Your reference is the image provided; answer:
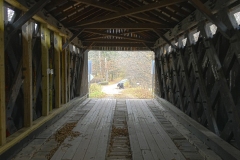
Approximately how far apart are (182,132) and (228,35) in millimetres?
2430

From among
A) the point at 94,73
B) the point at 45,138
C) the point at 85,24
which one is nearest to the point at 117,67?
the point at 94,73

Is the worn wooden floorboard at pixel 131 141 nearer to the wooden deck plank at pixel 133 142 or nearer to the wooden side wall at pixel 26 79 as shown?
the wooden deck plank at pixel 133 142

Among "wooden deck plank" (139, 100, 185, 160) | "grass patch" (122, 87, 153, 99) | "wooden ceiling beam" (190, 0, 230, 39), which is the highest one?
"wooden ceiling beam" (190, 0, 230, 39)

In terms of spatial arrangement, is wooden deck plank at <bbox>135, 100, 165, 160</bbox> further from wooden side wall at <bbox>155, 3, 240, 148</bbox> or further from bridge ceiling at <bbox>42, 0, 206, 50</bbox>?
Result: bridge ceiling at <bbox>42, 0, 206, 50</bbox>

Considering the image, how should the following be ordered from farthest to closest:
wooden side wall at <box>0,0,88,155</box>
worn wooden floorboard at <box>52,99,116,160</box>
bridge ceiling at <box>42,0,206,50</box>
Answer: bridge ceiling at <box>42,0,206,50</box>
worn wooden floorboard at <box>52,99,116,160</box>
wooden side wall at <box>0,0,88,155</box>

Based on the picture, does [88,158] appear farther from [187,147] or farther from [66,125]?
[66,125]

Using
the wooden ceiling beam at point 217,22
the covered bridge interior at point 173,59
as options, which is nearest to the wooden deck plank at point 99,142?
the covered bridge interior at point 173,59

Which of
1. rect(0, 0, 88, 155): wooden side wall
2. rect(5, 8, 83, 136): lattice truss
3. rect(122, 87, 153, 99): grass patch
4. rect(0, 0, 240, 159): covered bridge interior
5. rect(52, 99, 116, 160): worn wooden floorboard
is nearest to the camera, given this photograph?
rect(0, 0, 88, 155): wooden side wall

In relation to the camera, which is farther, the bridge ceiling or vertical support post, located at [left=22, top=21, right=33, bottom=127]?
the bridge ceiling

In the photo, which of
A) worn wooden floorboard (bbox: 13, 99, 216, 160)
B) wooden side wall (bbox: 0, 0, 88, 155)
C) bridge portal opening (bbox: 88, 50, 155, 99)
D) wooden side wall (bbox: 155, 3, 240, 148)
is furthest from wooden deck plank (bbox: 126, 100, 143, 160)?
bridge portal opening (bbox: 88, 50, 155, 99)

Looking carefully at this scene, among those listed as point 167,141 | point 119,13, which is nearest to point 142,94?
point 119,13

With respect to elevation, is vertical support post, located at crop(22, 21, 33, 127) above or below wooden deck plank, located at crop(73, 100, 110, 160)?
above

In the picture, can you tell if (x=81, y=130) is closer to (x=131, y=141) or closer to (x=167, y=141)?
(x=131, y=141)

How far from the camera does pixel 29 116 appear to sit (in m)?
3.96
